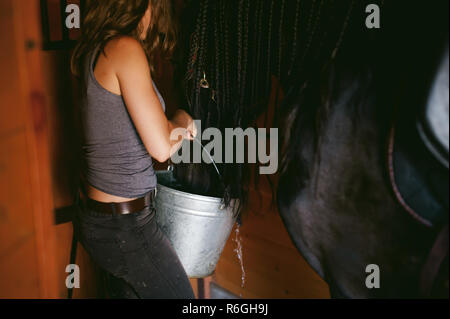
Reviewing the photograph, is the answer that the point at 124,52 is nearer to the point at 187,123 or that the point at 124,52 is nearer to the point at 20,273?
the point at 187,123

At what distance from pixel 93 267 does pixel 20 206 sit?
1.65 ft

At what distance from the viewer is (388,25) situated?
75 cm

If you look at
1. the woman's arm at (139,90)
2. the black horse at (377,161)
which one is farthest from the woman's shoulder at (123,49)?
the black horse at (377,161)

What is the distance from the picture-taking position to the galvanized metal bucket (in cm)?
116

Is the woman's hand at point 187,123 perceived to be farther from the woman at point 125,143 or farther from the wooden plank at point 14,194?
the wooden plank at point 14,194

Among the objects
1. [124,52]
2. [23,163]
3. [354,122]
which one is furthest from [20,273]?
[354,122]

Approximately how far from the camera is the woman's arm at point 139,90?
911mm

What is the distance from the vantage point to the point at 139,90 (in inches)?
36.1

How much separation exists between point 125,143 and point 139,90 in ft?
0.60

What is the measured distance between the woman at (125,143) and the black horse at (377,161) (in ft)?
1.29

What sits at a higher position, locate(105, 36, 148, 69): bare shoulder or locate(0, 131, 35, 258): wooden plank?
locate(105, 36, 148, 69): bare shoulder

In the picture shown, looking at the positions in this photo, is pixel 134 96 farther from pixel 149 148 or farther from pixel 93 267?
pixel 93 267

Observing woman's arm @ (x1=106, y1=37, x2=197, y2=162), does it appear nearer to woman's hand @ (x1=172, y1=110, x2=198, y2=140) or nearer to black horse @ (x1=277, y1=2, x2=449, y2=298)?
woman's hand @ (x1=172, y1=110, x2=198, y2=140)

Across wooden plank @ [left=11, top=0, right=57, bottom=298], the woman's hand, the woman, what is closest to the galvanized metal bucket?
the woman
